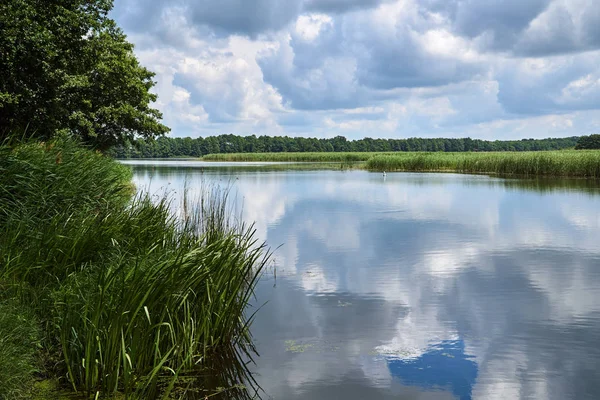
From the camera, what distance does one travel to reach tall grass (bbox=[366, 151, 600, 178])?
40156 mm

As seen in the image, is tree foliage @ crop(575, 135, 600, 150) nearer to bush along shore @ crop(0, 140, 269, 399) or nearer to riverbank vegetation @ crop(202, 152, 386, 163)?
riverbank vegetation @ crop(202, 152, 386, 163)

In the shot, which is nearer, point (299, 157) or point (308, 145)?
point (299, 157)

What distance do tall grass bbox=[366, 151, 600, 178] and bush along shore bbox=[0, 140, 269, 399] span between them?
3924 centimetres

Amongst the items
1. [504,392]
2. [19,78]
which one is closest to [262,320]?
[504,392]

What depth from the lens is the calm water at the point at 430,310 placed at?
6.02 metres

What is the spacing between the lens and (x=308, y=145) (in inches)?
6329

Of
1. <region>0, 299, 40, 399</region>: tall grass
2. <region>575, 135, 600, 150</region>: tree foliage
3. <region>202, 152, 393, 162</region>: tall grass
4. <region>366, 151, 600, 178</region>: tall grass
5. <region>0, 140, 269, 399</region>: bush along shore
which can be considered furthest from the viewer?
<region>575, 135, 600, 150</region>: tree foliage

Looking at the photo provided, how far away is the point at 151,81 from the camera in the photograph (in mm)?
35594

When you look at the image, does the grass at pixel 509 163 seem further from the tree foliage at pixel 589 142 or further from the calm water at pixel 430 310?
the tree foliage at pixel 589 142

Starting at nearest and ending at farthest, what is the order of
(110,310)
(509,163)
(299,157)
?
(110,310)
(509,163)
(299,157)

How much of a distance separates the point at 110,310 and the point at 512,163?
46.6 m

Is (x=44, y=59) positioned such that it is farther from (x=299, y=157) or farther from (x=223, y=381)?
(x=299, y=157)

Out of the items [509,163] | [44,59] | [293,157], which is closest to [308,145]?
[293,157]

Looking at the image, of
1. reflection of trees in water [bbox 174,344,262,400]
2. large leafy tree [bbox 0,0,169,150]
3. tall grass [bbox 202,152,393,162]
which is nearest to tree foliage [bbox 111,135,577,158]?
tall grass [bbox 202,152,393,162]
